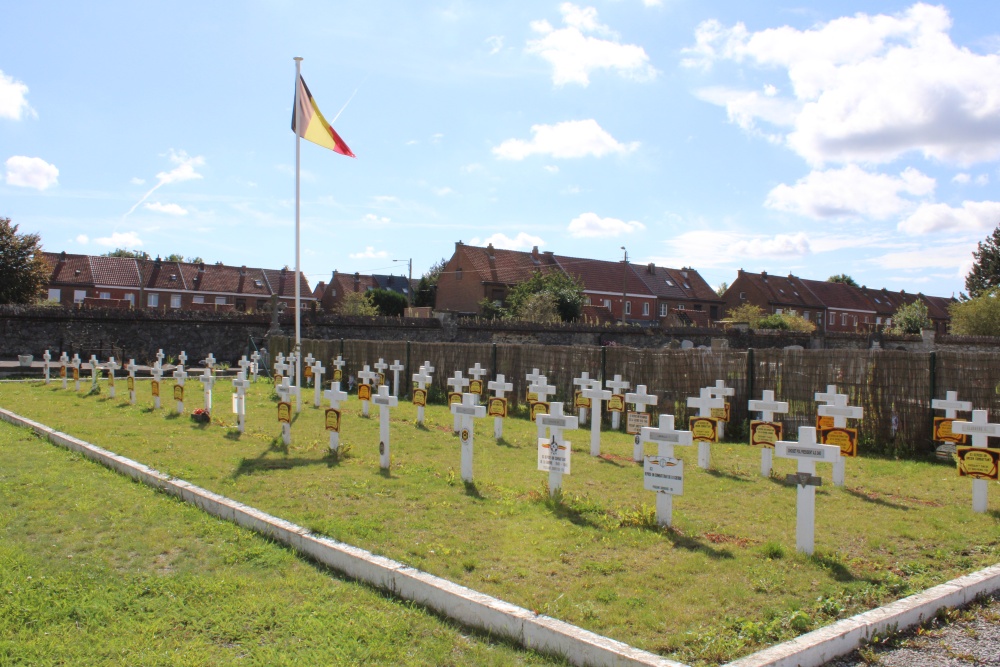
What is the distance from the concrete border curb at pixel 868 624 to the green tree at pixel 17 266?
140ft

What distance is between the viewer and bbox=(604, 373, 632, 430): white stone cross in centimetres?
1345

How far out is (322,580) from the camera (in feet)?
17.1

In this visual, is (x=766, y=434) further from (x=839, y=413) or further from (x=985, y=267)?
(x=985, y=267)

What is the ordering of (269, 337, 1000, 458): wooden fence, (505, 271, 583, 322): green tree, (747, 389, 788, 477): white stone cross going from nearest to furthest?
(747, 389, 788, 477): white stone cross → (269, 337, 1000, 458): wooden fence → (505, 271, 583, 322): green tree

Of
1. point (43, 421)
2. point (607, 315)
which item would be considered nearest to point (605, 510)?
point (43, 421)

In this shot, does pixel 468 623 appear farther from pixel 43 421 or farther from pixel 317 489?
pixel 43 421

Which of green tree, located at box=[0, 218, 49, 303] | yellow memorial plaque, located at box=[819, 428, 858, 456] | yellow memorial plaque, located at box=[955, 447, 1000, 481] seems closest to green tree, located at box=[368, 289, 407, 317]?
green tree, located at box=[0, 218, 49, 303]

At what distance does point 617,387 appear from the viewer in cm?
1348

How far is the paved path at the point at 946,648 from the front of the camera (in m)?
4.00

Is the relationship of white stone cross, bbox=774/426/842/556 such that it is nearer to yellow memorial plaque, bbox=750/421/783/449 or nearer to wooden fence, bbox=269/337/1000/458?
yellow memorial plaque, bbox=750/421/783/449

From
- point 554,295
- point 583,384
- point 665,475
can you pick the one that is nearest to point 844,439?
point 665,475

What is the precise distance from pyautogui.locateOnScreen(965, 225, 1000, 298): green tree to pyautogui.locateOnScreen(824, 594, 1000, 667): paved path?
6310 cm

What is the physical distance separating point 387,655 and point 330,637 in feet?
1.40

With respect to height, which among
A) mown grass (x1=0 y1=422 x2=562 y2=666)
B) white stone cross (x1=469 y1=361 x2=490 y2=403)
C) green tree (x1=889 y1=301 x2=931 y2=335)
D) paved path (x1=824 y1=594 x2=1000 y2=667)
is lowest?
mown grass (x1=0 y1=422 x2=562 y2=666)
